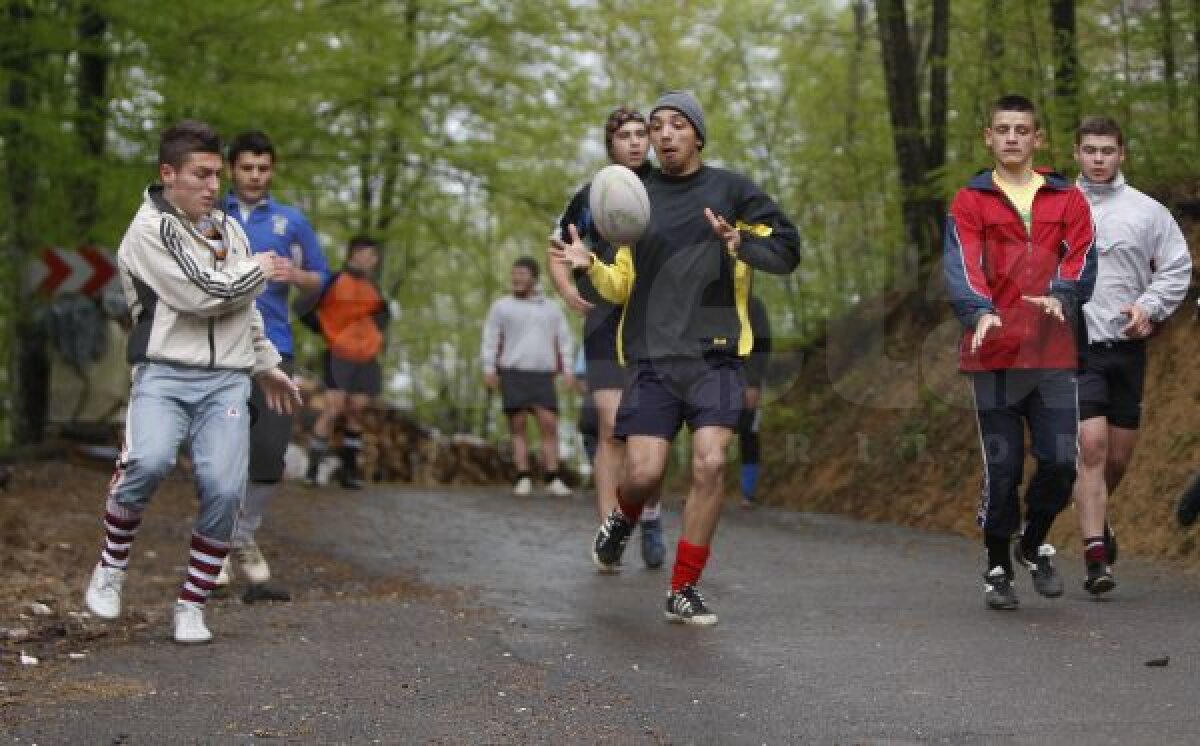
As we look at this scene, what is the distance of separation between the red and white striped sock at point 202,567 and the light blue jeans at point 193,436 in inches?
1.3

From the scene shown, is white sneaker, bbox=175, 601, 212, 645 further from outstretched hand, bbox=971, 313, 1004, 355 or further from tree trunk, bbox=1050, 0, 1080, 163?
tree trunk, bbox=1050, 0, 1080, 163

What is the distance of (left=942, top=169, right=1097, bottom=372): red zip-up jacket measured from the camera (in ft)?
26.5

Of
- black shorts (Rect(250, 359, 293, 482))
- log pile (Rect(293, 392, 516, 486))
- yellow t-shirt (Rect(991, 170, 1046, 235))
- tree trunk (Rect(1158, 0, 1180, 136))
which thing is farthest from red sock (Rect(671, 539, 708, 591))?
log pile (Rect(293, 392, 516, 486))

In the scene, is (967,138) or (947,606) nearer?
(947,606)

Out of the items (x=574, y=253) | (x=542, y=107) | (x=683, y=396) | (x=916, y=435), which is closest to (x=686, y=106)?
(x=574, y=253)

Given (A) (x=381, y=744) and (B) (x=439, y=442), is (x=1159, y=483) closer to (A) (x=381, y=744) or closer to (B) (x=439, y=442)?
(A) (x=381, y=744)

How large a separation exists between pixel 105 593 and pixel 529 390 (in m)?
9.92

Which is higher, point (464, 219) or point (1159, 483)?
point (464, 219)

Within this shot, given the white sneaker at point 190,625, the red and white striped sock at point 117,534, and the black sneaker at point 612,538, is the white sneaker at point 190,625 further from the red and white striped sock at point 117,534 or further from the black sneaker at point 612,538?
the black sneaker at point 612,538

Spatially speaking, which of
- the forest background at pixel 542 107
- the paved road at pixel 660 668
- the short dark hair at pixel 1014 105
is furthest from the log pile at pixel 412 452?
the short dark hair at pixel 1014 105

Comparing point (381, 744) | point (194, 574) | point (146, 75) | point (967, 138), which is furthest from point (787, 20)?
point (381, 744)

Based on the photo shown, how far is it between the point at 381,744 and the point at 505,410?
40.1 ft

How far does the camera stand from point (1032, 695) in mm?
5812

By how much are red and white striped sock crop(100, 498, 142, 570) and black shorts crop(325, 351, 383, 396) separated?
9933 millimetres
